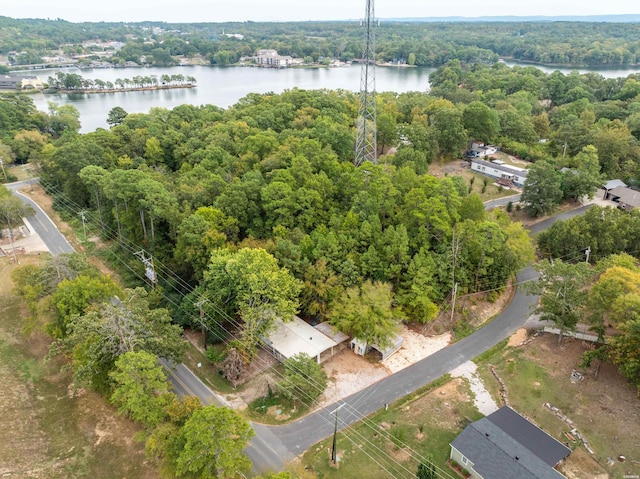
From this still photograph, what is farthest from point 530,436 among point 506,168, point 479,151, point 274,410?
point 479,151

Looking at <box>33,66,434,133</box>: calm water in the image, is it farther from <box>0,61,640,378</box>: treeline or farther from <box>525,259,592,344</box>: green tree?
<box>525,259,592,344</box>: green tree

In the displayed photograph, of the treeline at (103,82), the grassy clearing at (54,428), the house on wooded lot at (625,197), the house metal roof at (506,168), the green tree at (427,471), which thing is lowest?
the grassy clearing at (54,428)

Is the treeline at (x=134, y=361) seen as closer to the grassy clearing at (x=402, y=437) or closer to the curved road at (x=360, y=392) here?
the curved road at (x=360, y=392)

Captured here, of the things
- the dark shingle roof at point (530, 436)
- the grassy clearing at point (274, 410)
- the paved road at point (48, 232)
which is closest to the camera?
the dark shingle roof at point (530, 436)

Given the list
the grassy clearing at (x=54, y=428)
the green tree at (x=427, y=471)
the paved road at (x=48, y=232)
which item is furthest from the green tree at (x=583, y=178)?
the paved road at (x=48, y=232)

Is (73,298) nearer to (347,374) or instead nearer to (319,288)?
(319,288)

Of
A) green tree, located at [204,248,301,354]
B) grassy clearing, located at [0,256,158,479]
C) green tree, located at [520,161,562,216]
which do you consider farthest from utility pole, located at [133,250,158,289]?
green tree, located at [520,161,562,216]
